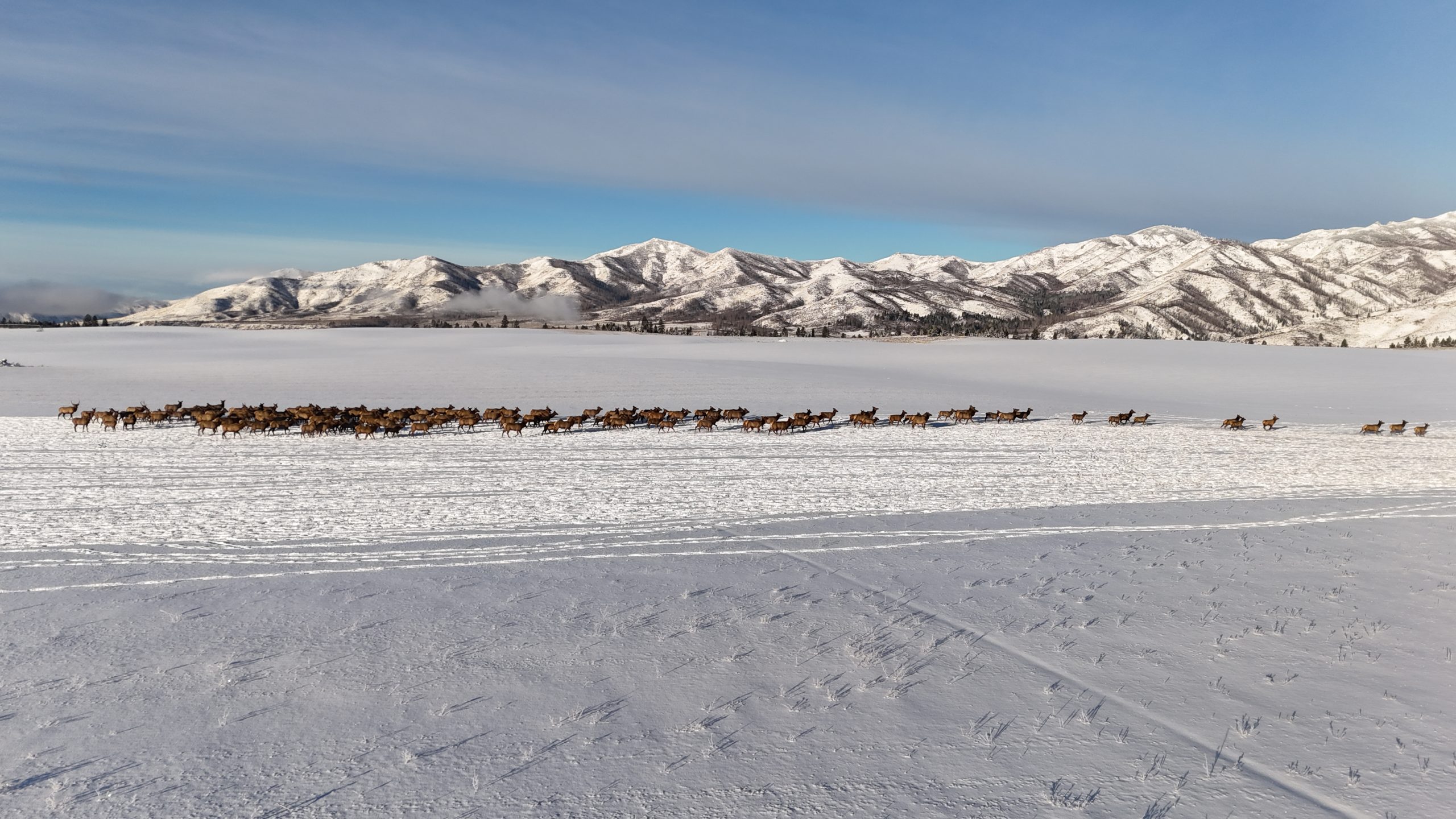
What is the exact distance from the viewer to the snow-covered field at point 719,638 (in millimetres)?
6207

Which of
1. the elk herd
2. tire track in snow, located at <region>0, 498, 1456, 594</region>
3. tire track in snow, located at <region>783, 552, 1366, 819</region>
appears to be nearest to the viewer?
tire track in snow, located at <region>783, 552, 1366, 819</region>

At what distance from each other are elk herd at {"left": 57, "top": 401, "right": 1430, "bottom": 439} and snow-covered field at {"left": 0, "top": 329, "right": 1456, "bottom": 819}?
249 inches

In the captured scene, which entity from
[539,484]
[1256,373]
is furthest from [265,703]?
[1256,373]

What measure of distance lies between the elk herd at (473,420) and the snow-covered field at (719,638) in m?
6.31

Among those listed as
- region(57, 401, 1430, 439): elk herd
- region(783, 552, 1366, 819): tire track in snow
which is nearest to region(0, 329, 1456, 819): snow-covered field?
region(783, 552, 1366, 819): tire track in snow

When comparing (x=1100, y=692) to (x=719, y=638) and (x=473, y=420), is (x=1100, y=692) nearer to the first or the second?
(x=719, y=638)

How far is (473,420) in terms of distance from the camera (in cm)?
3092

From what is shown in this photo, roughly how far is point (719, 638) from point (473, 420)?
959 inches

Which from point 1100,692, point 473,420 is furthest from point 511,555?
point 473,420

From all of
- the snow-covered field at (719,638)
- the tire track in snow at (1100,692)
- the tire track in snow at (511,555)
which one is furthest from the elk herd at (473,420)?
the tire track in snow at (1100,692)

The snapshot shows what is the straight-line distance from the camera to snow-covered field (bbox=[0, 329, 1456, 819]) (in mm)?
6207

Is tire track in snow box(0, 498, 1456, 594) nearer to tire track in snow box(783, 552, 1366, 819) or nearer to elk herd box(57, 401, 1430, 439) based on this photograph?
tire track in snow box(783, 552, 1366, 819)

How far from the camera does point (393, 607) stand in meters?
9.86

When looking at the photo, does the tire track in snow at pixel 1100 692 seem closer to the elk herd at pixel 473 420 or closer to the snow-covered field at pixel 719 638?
the snow-covered field at pixel 719 638
